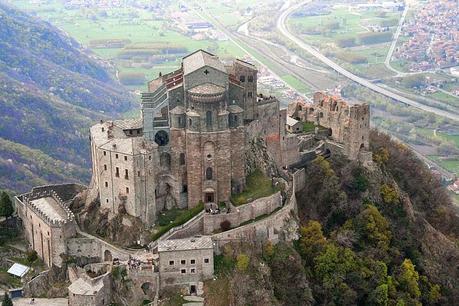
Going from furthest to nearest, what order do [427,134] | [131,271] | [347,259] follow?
[427,134] → [347,259] → [131,271]

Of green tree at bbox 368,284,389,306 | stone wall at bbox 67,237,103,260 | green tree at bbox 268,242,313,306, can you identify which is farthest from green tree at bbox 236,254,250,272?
green tree at bbox 368,284,389,306

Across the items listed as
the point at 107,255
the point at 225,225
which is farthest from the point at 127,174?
the point at 225,225

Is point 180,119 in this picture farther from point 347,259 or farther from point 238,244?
point 347,259

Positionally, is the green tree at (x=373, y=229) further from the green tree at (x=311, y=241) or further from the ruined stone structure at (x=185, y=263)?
the ruined stone structure at (x=185, y=263)

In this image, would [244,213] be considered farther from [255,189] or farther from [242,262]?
[242,262]

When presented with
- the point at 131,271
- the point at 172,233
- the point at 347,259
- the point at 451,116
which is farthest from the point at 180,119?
the point at 451,116

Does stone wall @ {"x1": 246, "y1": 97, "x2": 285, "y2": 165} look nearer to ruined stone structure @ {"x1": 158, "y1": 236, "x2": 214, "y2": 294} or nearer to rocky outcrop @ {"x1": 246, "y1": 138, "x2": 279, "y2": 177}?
rocky outcrop @ {"x1": 246, "y1": 138, "x2": 279, "y2": 177}

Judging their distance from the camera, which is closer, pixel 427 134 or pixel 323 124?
pixel 323 124
